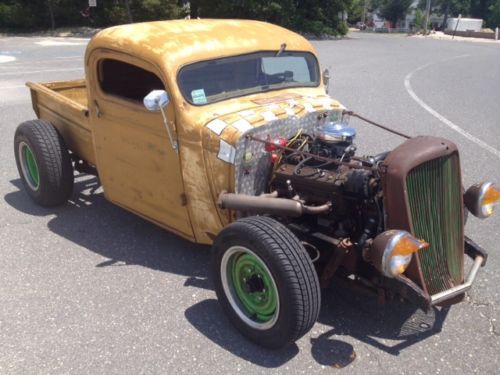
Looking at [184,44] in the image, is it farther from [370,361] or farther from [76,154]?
[370,361]

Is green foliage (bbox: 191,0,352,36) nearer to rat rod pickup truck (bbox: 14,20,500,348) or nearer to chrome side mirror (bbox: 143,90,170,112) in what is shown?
rat rod pickup truck (bbox: 14,20,500,348)

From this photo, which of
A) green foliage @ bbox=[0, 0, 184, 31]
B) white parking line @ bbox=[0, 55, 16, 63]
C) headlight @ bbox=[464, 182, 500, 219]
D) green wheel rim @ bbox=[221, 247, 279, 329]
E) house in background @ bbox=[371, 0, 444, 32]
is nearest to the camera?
green wheel rim @ bbox=[221, 247, 279, 329]

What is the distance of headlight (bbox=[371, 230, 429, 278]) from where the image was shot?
270 cm

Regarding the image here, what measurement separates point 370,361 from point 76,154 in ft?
11.3

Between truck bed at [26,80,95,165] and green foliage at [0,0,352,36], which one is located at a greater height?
truck bed at [26,80,95,165]

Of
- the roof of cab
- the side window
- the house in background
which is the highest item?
the roof of cab

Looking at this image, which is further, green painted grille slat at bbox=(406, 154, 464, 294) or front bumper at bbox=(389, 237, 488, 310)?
green painted grille slat at bbox=(406, 154, 464, 294)

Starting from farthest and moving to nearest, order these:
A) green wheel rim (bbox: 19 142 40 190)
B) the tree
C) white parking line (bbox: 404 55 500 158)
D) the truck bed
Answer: the tree → white parking line (bbox: 404 55 500 158) → green wheel rim (bbox: 19 142 40 190) → the truck bed

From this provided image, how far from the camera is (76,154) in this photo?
5098 millimetres

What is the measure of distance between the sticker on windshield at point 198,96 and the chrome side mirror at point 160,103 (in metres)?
0.23

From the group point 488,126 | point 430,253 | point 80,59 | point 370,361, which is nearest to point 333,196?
point 430,253

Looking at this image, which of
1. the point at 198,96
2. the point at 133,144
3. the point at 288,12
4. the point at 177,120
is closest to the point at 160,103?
the point at 177,120

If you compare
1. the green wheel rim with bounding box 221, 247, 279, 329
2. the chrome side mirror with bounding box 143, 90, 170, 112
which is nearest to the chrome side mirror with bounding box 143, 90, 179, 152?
the chrome side mirror with bounding box 143, 90, 170, 112

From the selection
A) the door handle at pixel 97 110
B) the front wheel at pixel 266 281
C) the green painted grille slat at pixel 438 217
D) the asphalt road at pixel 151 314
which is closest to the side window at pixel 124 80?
the door handle at pixel 97 110
